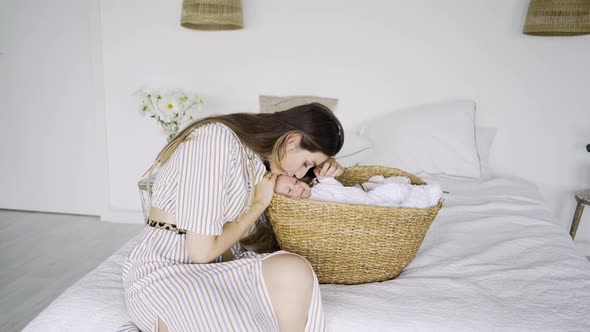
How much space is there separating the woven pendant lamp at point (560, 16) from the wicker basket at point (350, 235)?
64.1 inches

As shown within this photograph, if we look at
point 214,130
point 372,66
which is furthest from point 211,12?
point 214,130

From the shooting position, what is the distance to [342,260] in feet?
3.60

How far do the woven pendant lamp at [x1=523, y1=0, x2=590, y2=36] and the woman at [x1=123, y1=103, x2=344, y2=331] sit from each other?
5.53ft

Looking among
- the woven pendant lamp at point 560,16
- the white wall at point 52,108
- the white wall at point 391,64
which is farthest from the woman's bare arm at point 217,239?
the white wall at point 52,108

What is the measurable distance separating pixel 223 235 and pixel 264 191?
152 millimetres

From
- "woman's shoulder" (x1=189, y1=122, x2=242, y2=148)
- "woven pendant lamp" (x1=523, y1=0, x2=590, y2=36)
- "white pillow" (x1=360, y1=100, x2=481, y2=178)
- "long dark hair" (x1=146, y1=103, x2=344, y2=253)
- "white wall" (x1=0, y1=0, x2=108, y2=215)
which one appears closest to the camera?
"woman's shoulder" (x1=189, y1=122, x2=242, y2=148)

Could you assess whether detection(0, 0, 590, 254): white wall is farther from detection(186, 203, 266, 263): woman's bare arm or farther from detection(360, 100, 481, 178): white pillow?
detection(186, 203, 266, 263): woman's bare arm

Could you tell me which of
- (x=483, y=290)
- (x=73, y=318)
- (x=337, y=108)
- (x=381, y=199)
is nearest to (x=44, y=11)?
(x=337, y=108)

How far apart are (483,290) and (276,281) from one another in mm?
569

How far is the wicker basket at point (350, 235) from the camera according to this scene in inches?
40.2

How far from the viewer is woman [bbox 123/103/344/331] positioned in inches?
34.7

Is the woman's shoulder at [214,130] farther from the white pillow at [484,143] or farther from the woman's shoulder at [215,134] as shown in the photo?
the white pillow at [484,143]

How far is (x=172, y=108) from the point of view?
2.41 meters

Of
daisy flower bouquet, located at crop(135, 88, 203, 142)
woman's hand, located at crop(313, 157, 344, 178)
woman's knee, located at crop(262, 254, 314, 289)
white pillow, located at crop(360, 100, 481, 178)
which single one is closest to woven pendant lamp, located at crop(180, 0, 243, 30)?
daisy flower bouquet, located at crop(135, 88, 203, 142)
